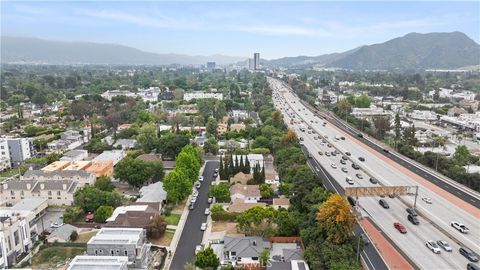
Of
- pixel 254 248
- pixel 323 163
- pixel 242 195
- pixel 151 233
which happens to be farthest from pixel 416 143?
pixel 151 233

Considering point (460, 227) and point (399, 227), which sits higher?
point (460, 227)

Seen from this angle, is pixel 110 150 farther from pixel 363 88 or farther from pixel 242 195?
pixel 363 88

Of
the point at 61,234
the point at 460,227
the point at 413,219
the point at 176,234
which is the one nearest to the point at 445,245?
the point at 460,227

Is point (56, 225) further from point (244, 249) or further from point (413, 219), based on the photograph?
point (413, 219)

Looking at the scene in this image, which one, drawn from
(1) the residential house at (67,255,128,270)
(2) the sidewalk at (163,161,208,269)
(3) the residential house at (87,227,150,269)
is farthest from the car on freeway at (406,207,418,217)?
(1) the residential house at (67,255,128,270)

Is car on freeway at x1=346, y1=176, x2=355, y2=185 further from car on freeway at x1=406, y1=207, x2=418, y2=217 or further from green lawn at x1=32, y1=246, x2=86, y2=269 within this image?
green lawn at x1=32, y1=246, x2=86, y2=269

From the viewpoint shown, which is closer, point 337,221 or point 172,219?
point 337,221
